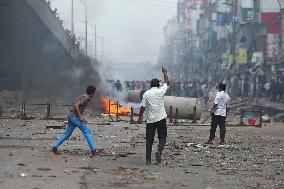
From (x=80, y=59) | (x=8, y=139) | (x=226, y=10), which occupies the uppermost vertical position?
(x=226, y=10)

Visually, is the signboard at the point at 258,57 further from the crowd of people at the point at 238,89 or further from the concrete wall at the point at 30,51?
the concrete wall at the point at 30,51

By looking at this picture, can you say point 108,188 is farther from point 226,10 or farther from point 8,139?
point 226,10

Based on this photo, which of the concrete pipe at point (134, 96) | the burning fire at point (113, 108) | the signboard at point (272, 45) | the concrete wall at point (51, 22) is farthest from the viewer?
the signboard at point (272, 45)

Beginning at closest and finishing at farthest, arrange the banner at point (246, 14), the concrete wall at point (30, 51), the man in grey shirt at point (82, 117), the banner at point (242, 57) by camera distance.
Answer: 1. the man in grey shirt at point (82, 117)
2. the concrete wall at point (30, 51)
3. the banner at point (242, 57)
4. the banner at point (246, 14)

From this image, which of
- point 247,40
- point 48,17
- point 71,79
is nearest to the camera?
point 48,17

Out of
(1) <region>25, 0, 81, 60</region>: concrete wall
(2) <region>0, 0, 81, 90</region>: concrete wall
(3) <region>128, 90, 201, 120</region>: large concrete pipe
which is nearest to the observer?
(3) <region>128, 90, 201, 120</region>: large concrete pipe

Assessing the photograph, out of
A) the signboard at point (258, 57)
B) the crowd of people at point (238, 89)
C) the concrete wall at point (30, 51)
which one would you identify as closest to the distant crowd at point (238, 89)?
the crowd of people at point (238, 89)

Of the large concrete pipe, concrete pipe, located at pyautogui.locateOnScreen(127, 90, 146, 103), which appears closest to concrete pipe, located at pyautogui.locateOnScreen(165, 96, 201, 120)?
the large concrete pipe

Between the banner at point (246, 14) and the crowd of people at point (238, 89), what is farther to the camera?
the banner at point (246, 14)

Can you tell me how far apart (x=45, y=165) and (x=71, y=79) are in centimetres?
3638

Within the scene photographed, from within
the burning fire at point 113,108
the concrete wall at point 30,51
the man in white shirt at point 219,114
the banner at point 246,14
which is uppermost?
the banner at point 246,14

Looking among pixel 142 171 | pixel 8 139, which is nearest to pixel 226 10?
pixel 8 139

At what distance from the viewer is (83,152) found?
12.3 metres

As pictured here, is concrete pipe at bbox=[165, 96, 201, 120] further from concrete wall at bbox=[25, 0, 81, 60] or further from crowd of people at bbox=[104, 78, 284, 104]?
crowd of people at bbox=[104, 78, 284, 104]
